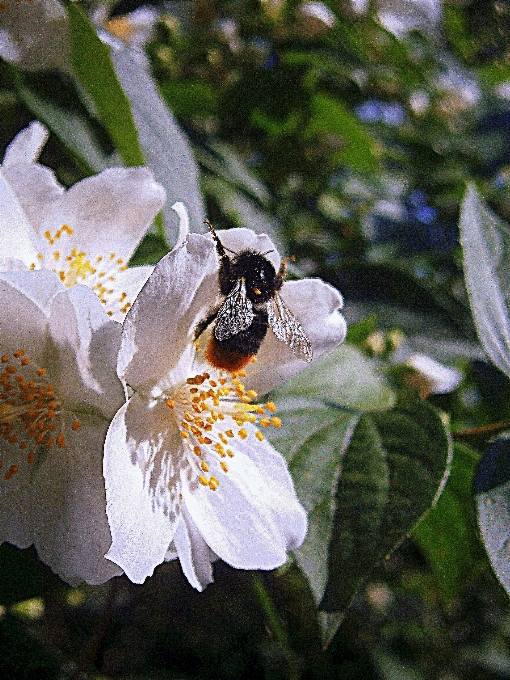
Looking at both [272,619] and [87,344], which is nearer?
[87,344]

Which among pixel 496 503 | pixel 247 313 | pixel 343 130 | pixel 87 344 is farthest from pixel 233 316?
pixel 343 130

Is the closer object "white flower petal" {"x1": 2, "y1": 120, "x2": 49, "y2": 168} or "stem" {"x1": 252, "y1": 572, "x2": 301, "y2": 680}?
"white flower petal" {"x1": 2, "y1": 120, "x2": 49, "y2": 168}

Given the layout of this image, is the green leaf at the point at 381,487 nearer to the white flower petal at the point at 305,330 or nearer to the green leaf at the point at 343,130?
the white flower petal at the point at 305,330

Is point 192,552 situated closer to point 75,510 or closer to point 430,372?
point 75,510

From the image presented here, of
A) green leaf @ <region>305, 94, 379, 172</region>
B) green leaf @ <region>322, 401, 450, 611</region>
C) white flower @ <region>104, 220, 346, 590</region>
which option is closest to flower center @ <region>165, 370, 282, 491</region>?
white flower @ <region>104, 220, 346, 590</region>

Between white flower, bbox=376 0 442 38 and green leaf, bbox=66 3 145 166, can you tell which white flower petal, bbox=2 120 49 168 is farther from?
white flower, bbox=376 0 442 38

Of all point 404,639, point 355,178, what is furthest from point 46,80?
point 404,639

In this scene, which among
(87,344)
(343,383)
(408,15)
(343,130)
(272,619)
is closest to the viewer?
(87,344)
